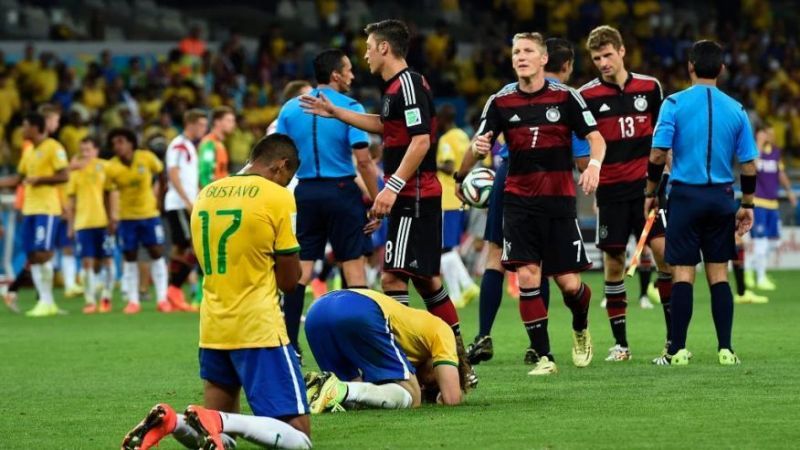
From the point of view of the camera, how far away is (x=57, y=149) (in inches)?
752

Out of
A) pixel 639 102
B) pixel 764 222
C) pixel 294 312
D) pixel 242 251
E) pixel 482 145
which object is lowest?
pixel 764 222

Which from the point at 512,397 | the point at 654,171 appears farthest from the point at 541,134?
the point at 512,397

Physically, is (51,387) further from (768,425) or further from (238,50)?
(238,50)

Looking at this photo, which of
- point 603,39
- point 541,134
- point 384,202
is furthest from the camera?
point 603,39

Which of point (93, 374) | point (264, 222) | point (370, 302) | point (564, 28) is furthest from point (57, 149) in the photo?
point (564, 28)

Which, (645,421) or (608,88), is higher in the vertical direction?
(608,88)

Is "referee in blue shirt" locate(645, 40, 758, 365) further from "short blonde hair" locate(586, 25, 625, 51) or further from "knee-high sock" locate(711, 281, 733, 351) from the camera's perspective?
"short blonde hair" locate(586, 25, 625, 51)

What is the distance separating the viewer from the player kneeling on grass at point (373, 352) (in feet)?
29.8

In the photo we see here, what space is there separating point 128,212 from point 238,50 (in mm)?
13292

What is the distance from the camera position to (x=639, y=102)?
39.5ft

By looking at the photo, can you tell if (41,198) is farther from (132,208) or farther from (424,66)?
(424,66)

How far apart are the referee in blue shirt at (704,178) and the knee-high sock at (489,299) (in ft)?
4.91

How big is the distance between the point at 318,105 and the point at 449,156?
9.70m

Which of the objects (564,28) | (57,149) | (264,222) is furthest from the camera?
(564,28)
